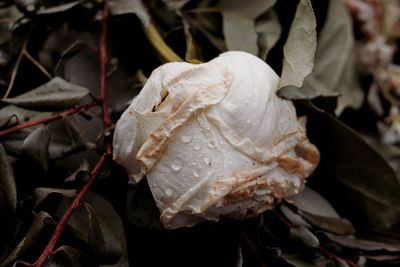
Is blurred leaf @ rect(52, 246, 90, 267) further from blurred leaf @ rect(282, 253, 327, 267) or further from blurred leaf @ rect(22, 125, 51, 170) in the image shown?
blurred leaf @ rect(282, 253, 327, 267)

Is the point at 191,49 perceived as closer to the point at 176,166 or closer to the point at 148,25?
the point at 148,25

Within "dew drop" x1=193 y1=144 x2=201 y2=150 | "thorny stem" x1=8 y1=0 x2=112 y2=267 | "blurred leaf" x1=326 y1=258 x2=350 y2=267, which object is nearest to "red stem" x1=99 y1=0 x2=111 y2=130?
"thorny stem" x1=8 y1=0 x2=112 y2=267

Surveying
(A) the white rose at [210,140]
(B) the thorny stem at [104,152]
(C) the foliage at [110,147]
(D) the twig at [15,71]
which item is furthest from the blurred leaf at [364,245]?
(D) the twig at [15,71]

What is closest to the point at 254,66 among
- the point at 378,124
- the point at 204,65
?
the point at 204,65

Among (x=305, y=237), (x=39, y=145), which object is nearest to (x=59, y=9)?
(x=39, y=145)

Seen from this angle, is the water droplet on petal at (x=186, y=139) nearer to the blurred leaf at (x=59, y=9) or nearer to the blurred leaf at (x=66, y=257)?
the blurred leaf at (x=66, y=257)

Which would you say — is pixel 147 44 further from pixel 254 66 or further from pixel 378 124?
pixel 378 124

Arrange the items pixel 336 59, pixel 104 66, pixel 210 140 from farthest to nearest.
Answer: pixel 336 59 < pixel 104 66 < pixel 210 140
